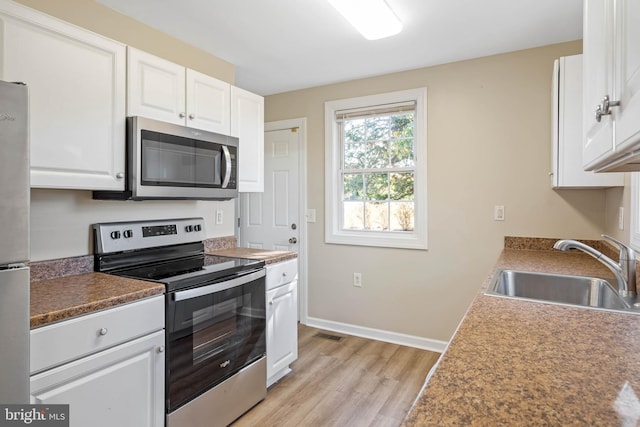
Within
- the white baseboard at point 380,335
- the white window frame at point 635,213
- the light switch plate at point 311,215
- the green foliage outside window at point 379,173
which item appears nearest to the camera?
the white window frame at point 635,213

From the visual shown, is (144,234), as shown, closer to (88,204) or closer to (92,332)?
(88,204)

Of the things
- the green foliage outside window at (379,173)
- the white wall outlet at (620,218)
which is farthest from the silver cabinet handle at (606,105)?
the green foliage outside window at (379,173)

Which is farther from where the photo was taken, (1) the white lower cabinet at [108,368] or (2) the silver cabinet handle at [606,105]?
(1) the white lower cabinet at [108,368]

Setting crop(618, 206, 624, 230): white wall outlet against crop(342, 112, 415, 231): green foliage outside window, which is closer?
crop(618, 206, 624, 230): white wall outlet

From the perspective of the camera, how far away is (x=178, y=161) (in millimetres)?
2033

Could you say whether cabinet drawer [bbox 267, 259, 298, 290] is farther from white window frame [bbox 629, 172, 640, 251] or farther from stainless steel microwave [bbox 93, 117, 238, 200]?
white window frame [bbox 629, 172, 640, 251]

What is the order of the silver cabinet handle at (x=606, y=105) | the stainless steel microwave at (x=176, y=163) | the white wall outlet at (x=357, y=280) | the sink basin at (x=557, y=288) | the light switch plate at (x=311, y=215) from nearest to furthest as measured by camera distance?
the silver cabinet handle at (x=606, y=105)
the sink basin at (x=557, y=288)
the stainless steel microwave at (x=176, y=163)
the white wall outlet at (x=357, y=280)
the light switch plate at (x=311, y=215)

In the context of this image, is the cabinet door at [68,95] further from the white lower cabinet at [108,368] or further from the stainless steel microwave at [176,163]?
the white lower cabinet at [108,368]

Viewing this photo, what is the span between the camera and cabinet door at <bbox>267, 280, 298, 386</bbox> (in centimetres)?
232

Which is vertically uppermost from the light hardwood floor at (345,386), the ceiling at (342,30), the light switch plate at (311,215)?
the ceiling at (342,30)

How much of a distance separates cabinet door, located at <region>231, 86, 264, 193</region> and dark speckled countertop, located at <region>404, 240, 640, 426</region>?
1863 millimetres

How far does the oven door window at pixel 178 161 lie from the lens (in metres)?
1.88

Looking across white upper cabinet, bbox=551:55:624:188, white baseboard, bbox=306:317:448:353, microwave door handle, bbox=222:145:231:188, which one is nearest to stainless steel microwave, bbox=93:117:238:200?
microwave door handle, bbox=222:145:231:188

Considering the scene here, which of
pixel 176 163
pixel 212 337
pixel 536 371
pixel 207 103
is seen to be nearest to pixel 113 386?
pixel 212 337
